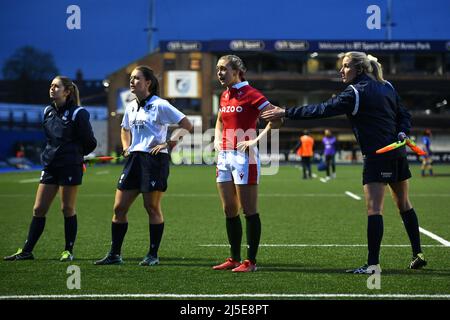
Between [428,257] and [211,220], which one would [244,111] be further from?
[211,220]

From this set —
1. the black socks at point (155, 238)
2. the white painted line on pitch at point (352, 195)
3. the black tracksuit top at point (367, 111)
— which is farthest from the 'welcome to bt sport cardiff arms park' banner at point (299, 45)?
the black tracksuit top at point (367, 111)

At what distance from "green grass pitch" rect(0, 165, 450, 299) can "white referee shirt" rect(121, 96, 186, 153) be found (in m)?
1.34

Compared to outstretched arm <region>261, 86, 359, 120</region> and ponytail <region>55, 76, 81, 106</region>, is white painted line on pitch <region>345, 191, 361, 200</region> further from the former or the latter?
outstretched arm <region>261, 86, 359, 120</region>

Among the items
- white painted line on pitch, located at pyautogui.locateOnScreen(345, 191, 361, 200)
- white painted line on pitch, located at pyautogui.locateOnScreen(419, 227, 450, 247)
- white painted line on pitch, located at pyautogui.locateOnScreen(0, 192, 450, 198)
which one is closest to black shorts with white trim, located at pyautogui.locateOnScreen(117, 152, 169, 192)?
white painted line on pitch, located at pyautogui.locateOnScreen(419, 227, 450, 247)

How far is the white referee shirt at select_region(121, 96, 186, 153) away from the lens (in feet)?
27.2

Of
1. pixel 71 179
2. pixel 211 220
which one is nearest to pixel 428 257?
pixel 71 179

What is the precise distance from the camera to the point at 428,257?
29.2 ft

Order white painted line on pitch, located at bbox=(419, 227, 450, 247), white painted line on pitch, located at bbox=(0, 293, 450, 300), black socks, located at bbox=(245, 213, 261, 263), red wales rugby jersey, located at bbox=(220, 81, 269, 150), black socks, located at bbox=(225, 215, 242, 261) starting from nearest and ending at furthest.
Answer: white painted line on pitch, located at bbox=(0, 293, 450, 300) < red wales rugby jersey, located at bbox=(220, 81, 269, 150) < black socks, located at bbox=(245, 213, 261, 263) < black socks, located at bbox=(225, 215, 242, 261) < white painted line on pitch, located at bbox=(419, 227, 450, 247)

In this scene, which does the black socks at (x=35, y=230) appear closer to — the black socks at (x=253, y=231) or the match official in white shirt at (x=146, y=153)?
the match official in white shirt at (x=146, y=153)

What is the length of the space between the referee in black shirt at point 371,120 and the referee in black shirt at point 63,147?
2321mm

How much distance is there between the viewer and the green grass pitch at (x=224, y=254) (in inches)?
267

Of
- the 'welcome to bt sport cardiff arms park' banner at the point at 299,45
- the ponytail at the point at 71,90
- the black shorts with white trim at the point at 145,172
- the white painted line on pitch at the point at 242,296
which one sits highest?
the 'welcome to bt sport cardiff arms park' banner at the point at 299,45

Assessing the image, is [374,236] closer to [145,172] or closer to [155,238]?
[155,238]

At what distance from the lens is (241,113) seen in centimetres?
791
